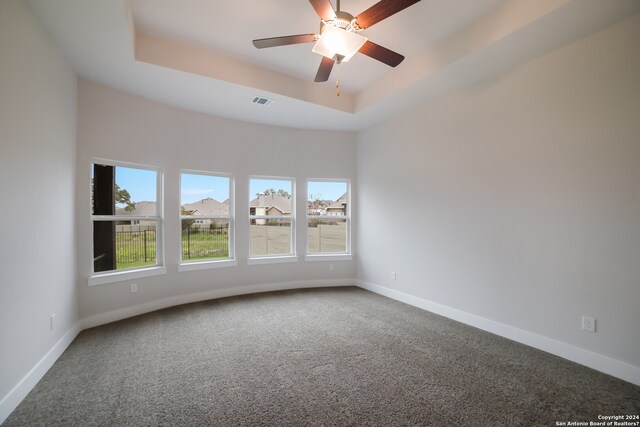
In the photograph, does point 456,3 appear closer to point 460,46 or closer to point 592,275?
point 460,46

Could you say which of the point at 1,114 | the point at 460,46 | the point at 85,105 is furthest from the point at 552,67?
the point at 85,105

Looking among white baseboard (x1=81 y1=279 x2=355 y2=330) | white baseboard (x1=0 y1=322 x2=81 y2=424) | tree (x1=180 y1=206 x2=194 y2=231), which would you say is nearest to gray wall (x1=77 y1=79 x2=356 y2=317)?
white baseboard (x1=81 y1=279 x2=355 y2=330)

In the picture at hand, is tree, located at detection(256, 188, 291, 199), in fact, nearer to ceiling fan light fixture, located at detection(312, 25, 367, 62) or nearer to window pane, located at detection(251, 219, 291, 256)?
window pane, located at detection(251, 219, 291, 256)

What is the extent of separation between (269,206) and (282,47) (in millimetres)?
2656

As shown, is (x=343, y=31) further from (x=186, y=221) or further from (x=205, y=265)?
(x=205, y=265)

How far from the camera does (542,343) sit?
292 centimetres

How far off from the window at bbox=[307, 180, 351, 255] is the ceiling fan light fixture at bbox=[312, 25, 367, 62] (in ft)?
10.4

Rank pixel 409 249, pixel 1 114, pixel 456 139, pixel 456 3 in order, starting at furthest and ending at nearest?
pixel 409 249 → pixel 456 139 → pixel 456 3 → pixel 1 114

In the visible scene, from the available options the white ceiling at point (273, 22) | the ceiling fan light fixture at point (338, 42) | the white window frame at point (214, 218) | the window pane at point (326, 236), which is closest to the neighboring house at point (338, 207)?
the window pane at point (326, 236)

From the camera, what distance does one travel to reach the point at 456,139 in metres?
3.79

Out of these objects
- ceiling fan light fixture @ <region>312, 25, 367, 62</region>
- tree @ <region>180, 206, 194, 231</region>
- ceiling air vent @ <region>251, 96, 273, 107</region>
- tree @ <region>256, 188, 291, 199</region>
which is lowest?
tree @ <region>180, 206, 194, 231</region>

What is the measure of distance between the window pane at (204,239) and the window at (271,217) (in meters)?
0.46

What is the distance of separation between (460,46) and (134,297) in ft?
15.8

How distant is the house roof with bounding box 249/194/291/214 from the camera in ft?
16.9
